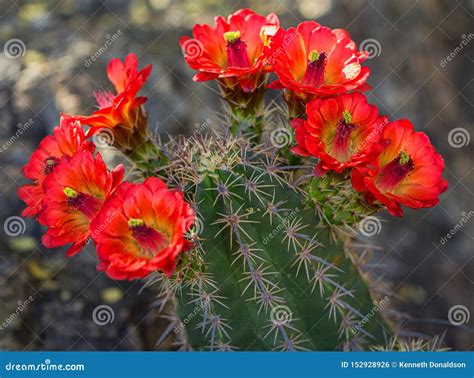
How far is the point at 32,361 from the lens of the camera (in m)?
1.65

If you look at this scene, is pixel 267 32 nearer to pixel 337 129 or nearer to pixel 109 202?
pixel 337 129

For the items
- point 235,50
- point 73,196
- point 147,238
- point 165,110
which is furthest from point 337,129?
point 165,110

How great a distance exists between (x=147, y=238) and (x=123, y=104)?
14.1 inches

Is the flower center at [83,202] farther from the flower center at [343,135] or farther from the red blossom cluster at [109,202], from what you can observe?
the flower center at [343,135]

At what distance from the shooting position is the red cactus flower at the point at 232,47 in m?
1.38

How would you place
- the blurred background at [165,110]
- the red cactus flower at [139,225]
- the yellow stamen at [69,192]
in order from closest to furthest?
the red cactus flower at [139,225]
the yellow stamen at [69,192]
the blurred background at [165,110]

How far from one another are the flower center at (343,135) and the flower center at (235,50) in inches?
10.8

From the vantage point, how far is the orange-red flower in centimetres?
130

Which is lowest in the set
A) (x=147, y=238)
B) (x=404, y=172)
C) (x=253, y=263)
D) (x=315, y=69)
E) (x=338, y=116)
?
(x=253, y=263)

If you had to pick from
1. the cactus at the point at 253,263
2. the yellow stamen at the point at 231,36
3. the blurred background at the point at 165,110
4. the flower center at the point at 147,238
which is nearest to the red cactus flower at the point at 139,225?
the flower center at the point at 147,238

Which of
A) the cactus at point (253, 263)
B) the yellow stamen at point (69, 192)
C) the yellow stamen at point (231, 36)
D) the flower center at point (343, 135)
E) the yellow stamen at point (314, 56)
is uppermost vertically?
the yellow stamen at point (231, 36)

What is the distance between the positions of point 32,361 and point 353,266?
A: 912mm

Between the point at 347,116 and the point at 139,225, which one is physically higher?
the point at 347,116

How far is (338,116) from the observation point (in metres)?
1.32
